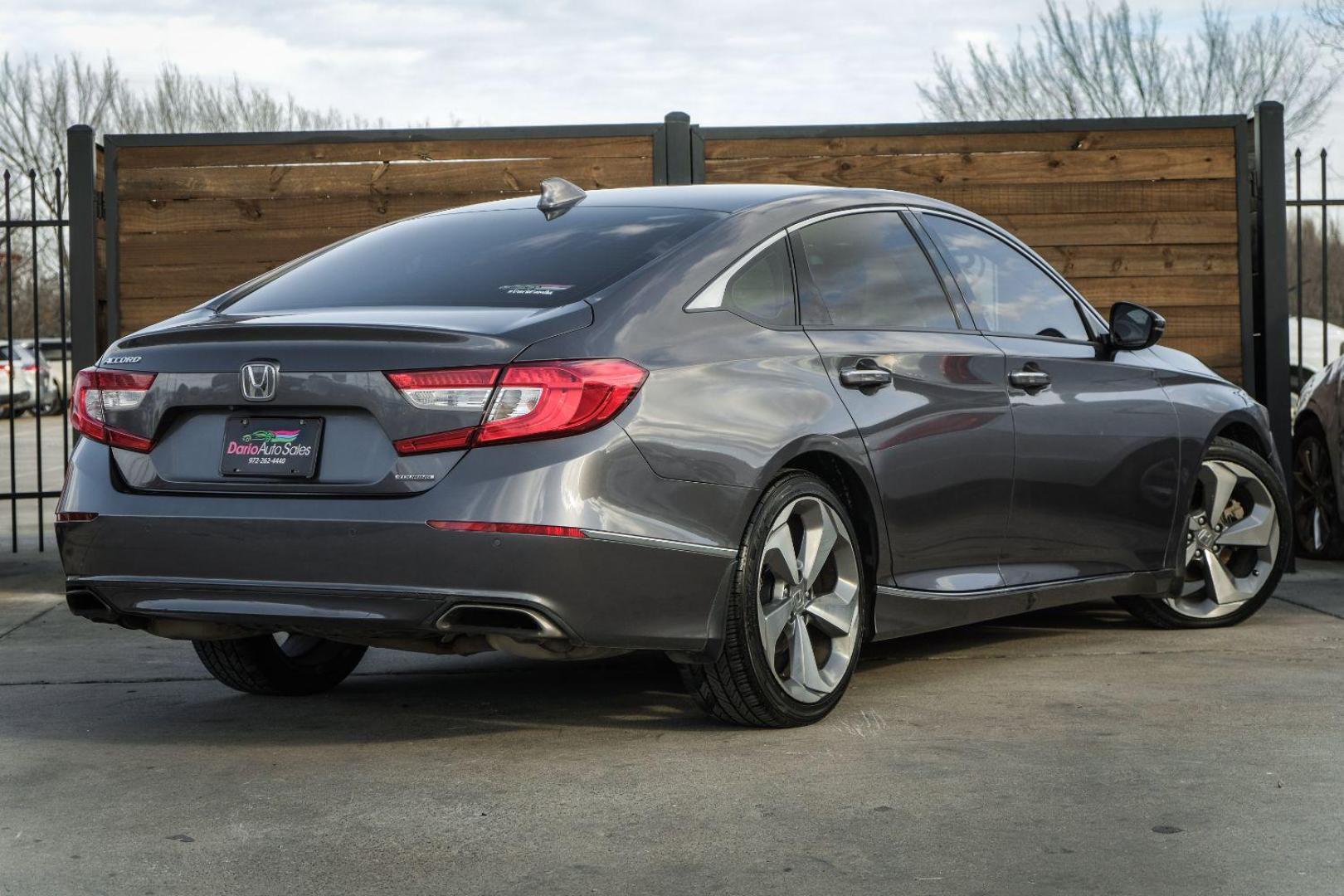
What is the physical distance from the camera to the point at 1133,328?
6285mm

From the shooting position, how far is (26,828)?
3.92m

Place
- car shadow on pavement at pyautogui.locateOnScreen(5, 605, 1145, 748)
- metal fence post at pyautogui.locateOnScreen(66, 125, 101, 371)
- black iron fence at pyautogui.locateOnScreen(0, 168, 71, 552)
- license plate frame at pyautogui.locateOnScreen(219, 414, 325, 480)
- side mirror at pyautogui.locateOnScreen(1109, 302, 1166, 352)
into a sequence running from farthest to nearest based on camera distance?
1. black iron fence at pyautogui.locateOnScreen(0, 168, 71, 552)
2. metal fence post at pyautogui.locateOnScreen(66, 125, 101, 371)
3. side mirror at pyautogui.locateOnScreen(1109, 302, 1166, 352)
4. car shadow on pavement at pyautogui.locateOnScreen(5, 605, 1145, 748)
5. license plate frame at pyautogui.locateOnScreen(219, 414, 325, 480)

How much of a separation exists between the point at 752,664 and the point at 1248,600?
3002 mm

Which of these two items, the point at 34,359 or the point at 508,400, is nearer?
the point at 508,400

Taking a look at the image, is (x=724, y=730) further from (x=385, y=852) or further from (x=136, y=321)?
(x=136, y=321)

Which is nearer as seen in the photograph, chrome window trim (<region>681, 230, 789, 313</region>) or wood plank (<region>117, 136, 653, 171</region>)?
chrome window trim (<region>681, 230, 789, 313</region>)

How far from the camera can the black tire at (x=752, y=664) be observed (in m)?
4.61

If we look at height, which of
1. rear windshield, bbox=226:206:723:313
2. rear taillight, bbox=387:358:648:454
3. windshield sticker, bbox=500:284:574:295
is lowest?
rear taillight, bbox=387:358:648:454

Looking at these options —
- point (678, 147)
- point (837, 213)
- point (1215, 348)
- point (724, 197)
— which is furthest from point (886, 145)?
point (724, 197)

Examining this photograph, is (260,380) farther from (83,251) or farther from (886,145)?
(886,145)

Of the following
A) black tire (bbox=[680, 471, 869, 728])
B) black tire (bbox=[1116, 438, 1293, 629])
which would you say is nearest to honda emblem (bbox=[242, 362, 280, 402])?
black tire (bbox=[680, 471, 869, 728])

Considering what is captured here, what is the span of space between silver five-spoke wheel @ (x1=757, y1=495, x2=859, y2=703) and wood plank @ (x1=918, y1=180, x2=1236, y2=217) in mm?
4294

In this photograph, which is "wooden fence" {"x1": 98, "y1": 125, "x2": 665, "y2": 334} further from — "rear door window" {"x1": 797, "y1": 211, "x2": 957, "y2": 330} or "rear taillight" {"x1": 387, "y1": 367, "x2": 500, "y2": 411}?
"rear taillight" {"x1": 387, "y1": 367, "x2": 500, "y2": 411}

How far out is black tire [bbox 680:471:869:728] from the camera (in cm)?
461
